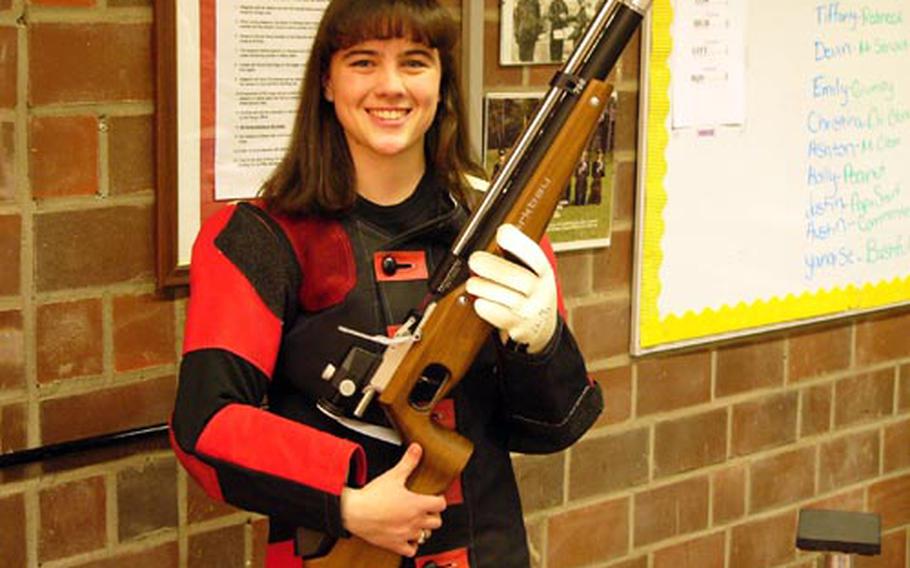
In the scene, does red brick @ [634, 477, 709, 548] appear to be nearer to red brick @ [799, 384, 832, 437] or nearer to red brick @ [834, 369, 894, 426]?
red brick @ [799, 384, 832, 437]

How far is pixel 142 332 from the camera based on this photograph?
78.8 inches

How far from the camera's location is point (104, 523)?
2006 mm

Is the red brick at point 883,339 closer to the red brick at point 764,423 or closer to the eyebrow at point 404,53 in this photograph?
the red brick at point 764,423

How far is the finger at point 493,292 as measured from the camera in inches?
61.2

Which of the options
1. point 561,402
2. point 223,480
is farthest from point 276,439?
point 561,402

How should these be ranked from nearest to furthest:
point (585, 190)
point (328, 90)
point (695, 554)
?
point (328, 90)
point (585, 190)
point (695, 554)

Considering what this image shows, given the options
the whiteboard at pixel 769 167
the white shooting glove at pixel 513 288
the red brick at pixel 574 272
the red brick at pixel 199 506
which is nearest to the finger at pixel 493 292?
the white shooting glove at pixel 513 288

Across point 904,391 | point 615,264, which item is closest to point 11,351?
point 615,264

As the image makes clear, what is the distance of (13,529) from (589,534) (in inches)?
43.7

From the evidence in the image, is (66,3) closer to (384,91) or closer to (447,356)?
(384,91)

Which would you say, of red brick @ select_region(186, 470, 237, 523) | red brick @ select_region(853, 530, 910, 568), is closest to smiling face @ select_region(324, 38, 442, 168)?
red brick @ select_region(186, 470, 237, 523)

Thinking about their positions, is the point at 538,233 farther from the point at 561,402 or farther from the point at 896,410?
the point at 896,410

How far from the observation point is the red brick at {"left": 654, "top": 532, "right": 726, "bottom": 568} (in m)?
2.83

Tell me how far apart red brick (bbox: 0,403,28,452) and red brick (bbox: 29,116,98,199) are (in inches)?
10.4
